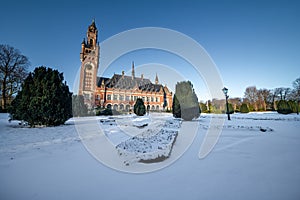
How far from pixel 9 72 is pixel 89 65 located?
73.6ft

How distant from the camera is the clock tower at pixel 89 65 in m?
38.2

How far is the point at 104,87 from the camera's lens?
132 ft

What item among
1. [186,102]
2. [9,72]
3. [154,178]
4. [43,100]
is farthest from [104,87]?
[154,178]

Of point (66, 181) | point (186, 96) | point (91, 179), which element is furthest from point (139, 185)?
point (186, 96)

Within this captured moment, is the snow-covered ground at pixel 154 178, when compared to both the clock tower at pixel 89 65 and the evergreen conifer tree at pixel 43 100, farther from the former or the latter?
the clock tower at pixel 89 65

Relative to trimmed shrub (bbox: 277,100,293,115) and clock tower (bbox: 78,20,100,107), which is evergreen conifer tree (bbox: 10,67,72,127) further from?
clock tower (bbox: 78,20,100,107)

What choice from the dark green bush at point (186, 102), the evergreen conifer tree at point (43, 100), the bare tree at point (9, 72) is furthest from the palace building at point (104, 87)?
the evergreen conifer tree at point (43, 100)

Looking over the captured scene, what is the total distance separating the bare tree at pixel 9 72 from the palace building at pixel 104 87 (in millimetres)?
16894

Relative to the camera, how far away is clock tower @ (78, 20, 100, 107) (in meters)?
38.2

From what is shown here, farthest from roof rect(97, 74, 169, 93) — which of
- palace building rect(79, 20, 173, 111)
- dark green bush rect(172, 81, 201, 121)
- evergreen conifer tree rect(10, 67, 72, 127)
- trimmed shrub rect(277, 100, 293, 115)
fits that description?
trimmed shrub rect(277, 100, 293, 115)

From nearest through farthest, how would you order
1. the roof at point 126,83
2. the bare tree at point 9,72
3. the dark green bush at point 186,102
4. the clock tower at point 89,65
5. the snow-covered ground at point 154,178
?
the snow-covered ground at point 154,178, the dark green bush at point 186,102, the bare tree at point 9,72, the clock tower at point 89,65, the roof at point 126,83

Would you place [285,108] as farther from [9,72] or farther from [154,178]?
[9,72]

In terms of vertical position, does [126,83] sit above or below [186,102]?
above

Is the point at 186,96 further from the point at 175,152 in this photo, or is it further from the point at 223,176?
the point at 223,176
